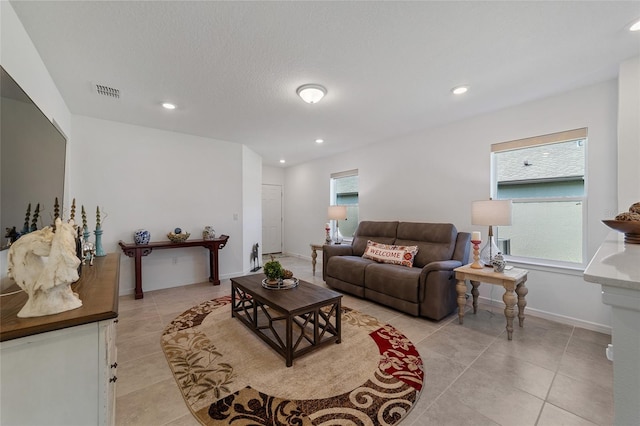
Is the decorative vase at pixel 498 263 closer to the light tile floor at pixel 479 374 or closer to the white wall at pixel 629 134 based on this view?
the light tile floor at pixel 479 374

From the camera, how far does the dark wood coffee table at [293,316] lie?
2.03m

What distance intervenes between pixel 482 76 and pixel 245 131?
10.1 ft

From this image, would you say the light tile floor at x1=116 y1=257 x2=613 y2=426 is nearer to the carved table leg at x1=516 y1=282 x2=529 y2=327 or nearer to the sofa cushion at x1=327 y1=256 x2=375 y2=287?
the carved table leg at x1=516 y1=282 x2=529 y2=327

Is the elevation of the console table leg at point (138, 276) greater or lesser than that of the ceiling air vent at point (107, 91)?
lesser

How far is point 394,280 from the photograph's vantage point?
3.00 m

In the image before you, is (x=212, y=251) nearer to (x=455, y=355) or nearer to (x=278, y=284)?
(x=278, y=284)

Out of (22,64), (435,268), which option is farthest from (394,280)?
(22,64)

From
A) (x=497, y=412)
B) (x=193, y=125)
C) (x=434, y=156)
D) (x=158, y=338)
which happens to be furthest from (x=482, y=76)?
(x=158, y=338)

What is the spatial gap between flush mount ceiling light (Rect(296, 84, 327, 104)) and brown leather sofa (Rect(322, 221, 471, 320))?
2105mm

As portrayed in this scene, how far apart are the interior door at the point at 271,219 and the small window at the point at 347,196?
195 centimetres

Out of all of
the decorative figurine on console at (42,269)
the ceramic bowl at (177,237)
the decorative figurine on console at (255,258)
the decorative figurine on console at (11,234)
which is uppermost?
the decorative figurine on console at (11,234)

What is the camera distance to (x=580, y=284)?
8.70ft

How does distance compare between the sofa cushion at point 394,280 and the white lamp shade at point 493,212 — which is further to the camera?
the sofa cushion at point 394,280

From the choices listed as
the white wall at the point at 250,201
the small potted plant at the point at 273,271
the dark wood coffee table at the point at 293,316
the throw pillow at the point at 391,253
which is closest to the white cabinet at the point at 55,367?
the dark wood coffee table at the point at 293,316
